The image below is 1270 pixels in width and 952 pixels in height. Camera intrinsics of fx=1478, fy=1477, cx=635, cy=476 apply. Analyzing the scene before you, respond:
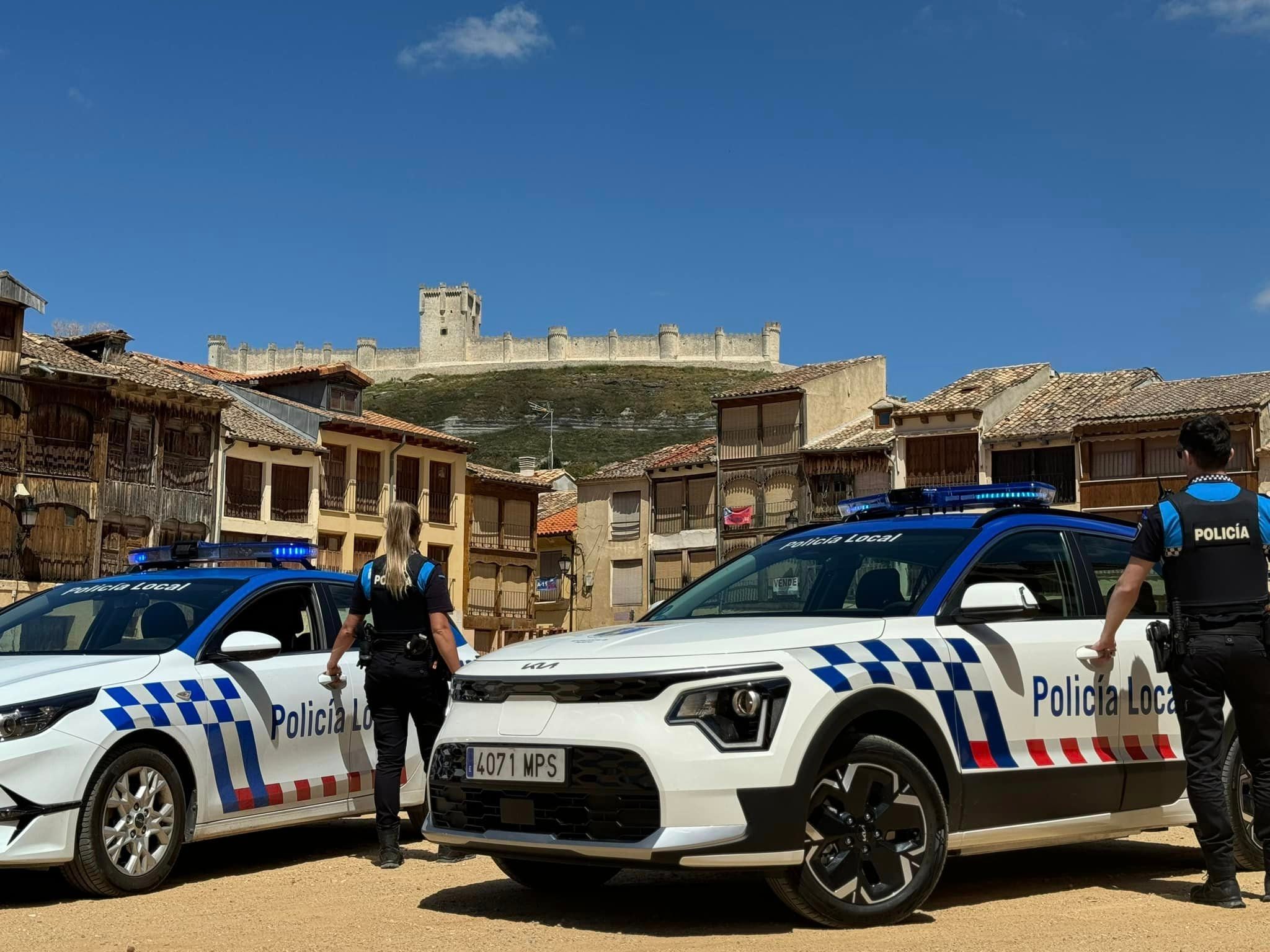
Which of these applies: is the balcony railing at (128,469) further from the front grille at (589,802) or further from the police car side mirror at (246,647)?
the front grille at (589,802)

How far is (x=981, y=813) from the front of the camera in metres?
6.00

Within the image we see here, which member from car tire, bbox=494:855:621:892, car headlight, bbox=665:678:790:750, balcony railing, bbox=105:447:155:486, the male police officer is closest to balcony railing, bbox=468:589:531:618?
balcony railing, bbox=105:447:155:486

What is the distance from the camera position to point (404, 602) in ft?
26.0

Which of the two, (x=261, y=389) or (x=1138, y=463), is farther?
(x=261, y=389)

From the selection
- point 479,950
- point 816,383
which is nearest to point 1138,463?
point 816,383

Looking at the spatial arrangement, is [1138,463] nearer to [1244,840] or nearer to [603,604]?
[603,604]

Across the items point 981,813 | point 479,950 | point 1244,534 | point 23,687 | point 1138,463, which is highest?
point 1138,463

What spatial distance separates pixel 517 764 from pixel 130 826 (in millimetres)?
2319

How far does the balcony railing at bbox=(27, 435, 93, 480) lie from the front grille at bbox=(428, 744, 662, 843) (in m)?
36.4

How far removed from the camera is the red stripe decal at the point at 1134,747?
6.73 m

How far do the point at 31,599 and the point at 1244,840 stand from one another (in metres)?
6.60

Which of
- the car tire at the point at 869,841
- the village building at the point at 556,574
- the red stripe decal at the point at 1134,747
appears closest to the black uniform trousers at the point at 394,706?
the car tire at the point at 869,841

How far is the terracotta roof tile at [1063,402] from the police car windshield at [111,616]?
133 feet

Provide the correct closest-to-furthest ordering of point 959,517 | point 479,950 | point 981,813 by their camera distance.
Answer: point 479,950 → point 981,813 → point 959,517
